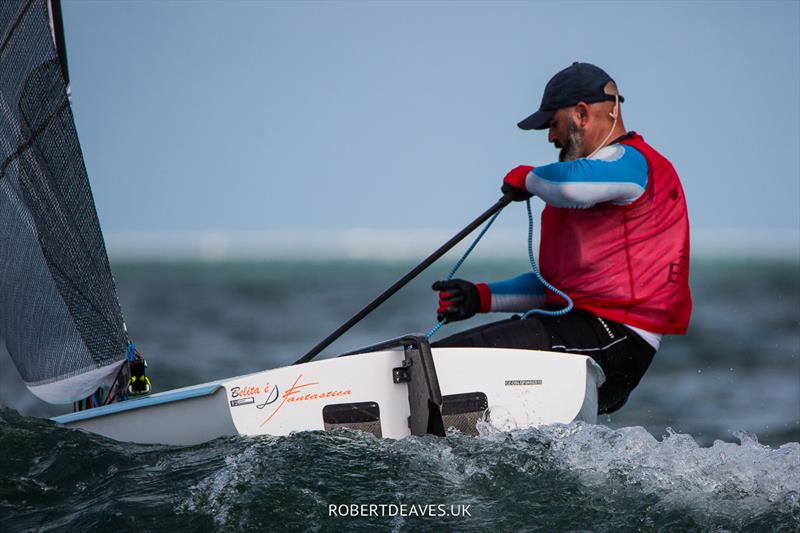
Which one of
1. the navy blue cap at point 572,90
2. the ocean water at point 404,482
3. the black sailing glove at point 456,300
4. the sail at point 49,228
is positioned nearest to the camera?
the ocean water at point 404,482

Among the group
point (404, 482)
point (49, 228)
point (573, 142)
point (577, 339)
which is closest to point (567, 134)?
point (573, 142)

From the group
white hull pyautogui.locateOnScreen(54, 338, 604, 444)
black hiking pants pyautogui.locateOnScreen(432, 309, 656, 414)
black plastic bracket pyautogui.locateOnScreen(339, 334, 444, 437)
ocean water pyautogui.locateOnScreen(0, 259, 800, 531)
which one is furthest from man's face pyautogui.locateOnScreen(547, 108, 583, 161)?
ocean water pyautogui.locateOnScreen(0, 259, 800, 531)

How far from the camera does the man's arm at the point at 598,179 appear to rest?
138 inches

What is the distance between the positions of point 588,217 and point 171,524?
1.84m

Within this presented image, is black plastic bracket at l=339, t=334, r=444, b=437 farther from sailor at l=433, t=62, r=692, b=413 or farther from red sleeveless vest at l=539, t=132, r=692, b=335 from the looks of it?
red sleeveless vest at l=539, t=132, r=692, b=335

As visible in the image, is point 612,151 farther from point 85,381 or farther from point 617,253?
point 85,381

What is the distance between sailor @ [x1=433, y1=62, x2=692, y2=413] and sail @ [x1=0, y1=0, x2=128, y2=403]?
5.63 ft

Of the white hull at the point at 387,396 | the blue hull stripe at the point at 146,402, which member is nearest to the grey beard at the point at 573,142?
the white hull at the point at 387,396

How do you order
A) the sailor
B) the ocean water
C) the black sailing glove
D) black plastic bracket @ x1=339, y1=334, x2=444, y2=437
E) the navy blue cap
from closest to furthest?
the ocean water
black plastic bracket @ x1=339, y1=334, x2=444, y2=437
the sailor
the navy blue cap
the black sailing glove

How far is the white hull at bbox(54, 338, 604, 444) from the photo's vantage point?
11.5 feet

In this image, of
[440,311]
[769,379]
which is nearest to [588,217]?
[440,311]

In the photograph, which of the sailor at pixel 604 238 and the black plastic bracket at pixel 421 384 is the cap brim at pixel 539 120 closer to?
the sailor at pixel 604 238

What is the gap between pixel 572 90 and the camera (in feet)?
12.4

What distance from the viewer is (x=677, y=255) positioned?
3691mm
